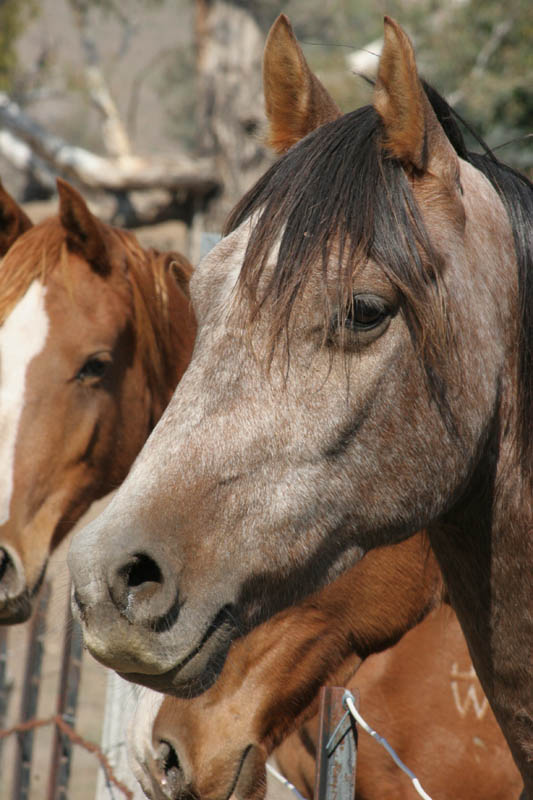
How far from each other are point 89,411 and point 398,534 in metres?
1.71

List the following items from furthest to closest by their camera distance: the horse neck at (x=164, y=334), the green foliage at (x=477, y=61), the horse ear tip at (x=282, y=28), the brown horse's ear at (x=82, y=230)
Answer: the green foliage at (x=477, y=61) → the horse neck at (x=164, y=334) → the brown horse's ear at (x=82, y=230) → the horse ear tip at (x=282, y=28)

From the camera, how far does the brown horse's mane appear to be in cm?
333

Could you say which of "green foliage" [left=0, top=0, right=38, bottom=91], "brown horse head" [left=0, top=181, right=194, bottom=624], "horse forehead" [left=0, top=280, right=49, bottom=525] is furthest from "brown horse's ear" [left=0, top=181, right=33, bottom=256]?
"green foliage" [left=0, top=0, right=38, bottom=91]

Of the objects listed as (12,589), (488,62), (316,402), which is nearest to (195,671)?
(316,402)

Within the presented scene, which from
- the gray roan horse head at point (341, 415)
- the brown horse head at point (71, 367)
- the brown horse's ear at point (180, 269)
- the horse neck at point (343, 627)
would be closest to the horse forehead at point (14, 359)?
the brown horse head at point (71, 367)

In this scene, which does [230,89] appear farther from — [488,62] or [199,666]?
[199,666]

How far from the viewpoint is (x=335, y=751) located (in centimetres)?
189

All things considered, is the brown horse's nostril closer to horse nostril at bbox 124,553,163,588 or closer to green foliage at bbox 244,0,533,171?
horse nostril at bbox 124,553,163,588

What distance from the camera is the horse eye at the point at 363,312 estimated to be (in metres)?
1.73

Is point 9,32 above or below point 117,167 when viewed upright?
above

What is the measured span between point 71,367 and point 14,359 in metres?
0.20

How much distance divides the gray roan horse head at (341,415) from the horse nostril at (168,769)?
780mm

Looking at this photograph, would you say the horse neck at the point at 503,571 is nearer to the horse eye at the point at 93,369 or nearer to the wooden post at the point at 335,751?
the wooden post at the point at 335,751

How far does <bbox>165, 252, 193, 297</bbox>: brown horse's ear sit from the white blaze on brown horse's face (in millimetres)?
1296
